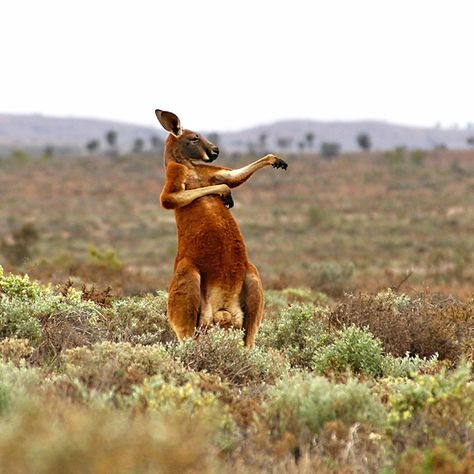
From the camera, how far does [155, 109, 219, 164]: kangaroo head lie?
27.1ft

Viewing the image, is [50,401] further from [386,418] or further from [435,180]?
[435,180]

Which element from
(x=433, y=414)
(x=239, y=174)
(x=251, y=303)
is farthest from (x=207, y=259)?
(x=433, y=414)

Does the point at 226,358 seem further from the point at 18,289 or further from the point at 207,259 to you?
the point at 18,289

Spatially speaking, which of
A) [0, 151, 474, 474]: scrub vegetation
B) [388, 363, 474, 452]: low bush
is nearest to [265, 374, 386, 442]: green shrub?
[0, 151, 474, 474]: scrub vegetation

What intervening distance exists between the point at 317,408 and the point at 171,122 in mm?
3635

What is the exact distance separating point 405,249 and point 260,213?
49.8 ft

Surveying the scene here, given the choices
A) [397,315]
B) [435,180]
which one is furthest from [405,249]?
[397,315]

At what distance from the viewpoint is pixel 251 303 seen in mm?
7961

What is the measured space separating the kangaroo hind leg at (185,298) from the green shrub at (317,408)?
2.09 m

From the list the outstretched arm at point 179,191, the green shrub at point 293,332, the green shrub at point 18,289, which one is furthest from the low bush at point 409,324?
the green shrub at point 18,289

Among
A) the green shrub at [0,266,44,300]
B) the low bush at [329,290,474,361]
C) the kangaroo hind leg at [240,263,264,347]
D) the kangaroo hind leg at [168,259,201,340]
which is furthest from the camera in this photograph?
the green shrub at [0,266,44,300]

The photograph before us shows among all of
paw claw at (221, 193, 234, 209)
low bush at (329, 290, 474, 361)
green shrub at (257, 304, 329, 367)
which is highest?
paw claw at (221, 193, 234, 209)

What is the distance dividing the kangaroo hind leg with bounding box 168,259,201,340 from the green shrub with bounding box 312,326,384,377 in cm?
116

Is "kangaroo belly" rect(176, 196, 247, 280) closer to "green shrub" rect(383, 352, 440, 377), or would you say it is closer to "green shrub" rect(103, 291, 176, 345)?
"green shrub" rect(103, 291, 176, 345)
